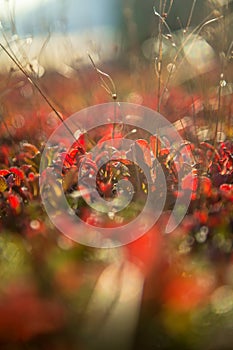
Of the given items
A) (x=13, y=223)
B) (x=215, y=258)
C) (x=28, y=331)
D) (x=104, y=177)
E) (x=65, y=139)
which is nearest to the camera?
(x=28, y=331)

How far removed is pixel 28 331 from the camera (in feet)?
4.57

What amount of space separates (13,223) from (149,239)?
0.52 meters

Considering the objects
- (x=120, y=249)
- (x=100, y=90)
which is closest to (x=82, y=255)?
(x=120, y=249)

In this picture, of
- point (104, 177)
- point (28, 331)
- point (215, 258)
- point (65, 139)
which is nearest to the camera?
point (28, 331)

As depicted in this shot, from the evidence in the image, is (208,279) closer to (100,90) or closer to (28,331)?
(28,331)

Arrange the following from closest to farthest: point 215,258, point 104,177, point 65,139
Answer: point 215,258
point 104,177
point 65,139

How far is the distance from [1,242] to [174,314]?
610mm

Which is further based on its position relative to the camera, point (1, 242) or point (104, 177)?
point (104, 177)

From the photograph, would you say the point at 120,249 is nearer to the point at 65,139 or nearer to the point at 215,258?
the point at 215,258

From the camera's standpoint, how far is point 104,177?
204 cm

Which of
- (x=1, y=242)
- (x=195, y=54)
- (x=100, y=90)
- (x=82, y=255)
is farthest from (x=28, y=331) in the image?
(x=195, y=54)

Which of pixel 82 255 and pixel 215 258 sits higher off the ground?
pixel 82 255

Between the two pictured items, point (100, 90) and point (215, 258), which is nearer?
point (215, 258)

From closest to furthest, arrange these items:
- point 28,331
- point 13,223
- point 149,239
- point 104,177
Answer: point 28,331 → point 149,239 → point 13,223 → point 104,177
